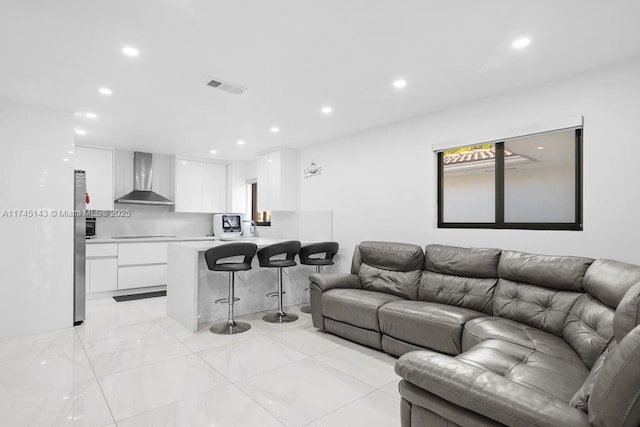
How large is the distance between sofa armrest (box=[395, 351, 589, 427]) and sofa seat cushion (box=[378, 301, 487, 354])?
120 centimetres

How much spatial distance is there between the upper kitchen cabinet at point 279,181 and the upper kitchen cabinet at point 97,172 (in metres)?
2.64

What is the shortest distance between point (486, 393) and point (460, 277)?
6.94 feet

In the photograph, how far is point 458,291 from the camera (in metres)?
3.23

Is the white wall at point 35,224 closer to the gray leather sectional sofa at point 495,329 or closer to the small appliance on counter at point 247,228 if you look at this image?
the gray leather sectional sofa at point 495,329

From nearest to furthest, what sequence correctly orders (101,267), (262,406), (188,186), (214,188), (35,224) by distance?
(262,406) → (35,224) → (101,267) → (188,186) → (214,188)

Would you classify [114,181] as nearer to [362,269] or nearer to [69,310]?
[69,310]

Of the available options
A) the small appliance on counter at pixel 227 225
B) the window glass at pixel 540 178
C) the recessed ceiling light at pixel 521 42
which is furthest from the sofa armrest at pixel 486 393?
the small appliance on counter at pixel 227 225

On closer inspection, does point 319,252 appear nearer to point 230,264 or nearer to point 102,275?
point 230,264

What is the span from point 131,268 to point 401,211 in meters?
4.59

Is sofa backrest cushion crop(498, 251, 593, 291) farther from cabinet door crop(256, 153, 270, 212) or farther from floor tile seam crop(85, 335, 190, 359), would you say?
cabinet door crop(256, 153, 270, 212)

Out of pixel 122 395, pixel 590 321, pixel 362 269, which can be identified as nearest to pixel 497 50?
pixel 590 321

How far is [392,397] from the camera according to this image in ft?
7.83

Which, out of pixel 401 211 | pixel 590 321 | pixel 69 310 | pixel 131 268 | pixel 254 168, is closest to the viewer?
pixel 590 321

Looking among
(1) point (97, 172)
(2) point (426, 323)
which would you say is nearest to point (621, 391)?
(2) point (426, 323)
